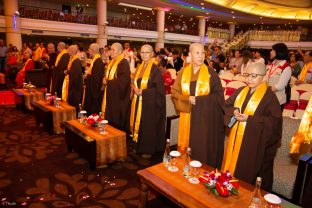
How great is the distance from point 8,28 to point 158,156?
45.5 feet

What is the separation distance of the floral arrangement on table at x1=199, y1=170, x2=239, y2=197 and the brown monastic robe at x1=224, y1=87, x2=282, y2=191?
691 mm

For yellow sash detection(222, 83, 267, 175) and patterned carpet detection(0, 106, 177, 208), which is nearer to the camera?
yellow sash detection(222, 83, 267, 175)

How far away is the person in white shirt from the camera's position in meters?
4.13

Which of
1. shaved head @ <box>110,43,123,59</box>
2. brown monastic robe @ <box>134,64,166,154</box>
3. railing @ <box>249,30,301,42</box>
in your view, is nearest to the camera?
brown monastic robe @ <box>134,64,166,154</box>

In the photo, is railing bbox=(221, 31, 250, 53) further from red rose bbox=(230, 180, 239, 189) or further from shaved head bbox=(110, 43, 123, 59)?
red rose bbox=(230, 180, 239, 189)

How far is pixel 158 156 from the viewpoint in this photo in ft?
15.1

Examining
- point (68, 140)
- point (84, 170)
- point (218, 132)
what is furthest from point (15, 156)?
point (218, 132)

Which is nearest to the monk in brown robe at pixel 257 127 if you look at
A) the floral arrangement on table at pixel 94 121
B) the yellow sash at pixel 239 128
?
the yellow sash at pixel 239 128

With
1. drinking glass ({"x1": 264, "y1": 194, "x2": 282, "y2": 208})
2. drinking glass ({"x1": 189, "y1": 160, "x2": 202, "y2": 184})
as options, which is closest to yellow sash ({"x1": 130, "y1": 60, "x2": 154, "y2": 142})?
drinking glass ({"x1": 189, "y1": 160, "x2": 202, "y2": 184})

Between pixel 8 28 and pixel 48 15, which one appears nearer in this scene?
pixel 8 28

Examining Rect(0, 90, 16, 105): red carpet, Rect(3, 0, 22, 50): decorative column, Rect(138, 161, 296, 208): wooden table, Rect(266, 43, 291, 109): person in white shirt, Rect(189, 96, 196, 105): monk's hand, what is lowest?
Rect(0, 90, 16, 105): red carpet

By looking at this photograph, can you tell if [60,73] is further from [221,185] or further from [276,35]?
[276,35]

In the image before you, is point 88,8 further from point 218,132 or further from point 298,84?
point 218,132

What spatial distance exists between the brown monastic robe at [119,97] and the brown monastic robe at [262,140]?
267 cm
